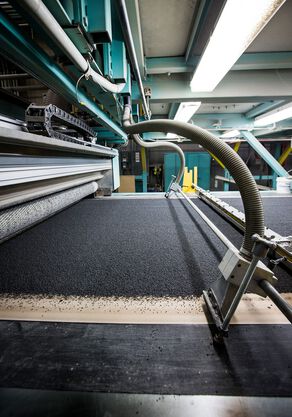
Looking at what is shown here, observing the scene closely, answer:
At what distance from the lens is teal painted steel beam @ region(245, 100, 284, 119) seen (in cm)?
→ 300

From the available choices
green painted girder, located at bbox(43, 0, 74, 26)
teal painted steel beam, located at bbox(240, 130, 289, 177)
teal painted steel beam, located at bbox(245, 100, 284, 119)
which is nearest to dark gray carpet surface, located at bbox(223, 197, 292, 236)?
teal painted steel beam, located at bbox(240, 130, 289, 177)

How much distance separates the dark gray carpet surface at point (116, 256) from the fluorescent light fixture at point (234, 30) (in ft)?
3.83

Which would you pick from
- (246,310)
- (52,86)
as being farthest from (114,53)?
(246,310)

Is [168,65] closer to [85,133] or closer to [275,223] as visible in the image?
[85,133]

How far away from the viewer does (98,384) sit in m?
0.41

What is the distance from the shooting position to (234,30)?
1.10 m

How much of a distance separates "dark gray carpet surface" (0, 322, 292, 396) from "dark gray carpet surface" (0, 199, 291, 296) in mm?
172

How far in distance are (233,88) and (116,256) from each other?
2362 millimetres

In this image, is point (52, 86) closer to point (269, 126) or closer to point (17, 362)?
point (17, 362)

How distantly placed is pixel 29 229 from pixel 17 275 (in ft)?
2.09

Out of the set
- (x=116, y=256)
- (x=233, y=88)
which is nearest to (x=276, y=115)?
(x=233, y=88)

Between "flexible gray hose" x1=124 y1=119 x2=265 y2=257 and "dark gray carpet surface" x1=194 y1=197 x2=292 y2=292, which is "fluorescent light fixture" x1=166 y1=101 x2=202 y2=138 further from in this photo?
"flexible gray hose" x1=124 y1=119 x2=265 y2=257

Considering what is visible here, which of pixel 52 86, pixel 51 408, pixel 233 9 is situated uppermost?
pixel 233 9

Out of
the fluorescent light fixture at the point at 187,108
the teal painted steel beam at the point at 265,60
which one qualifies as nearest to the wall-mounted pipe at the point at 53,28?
the teal painted steel beam at the point at 265,60
